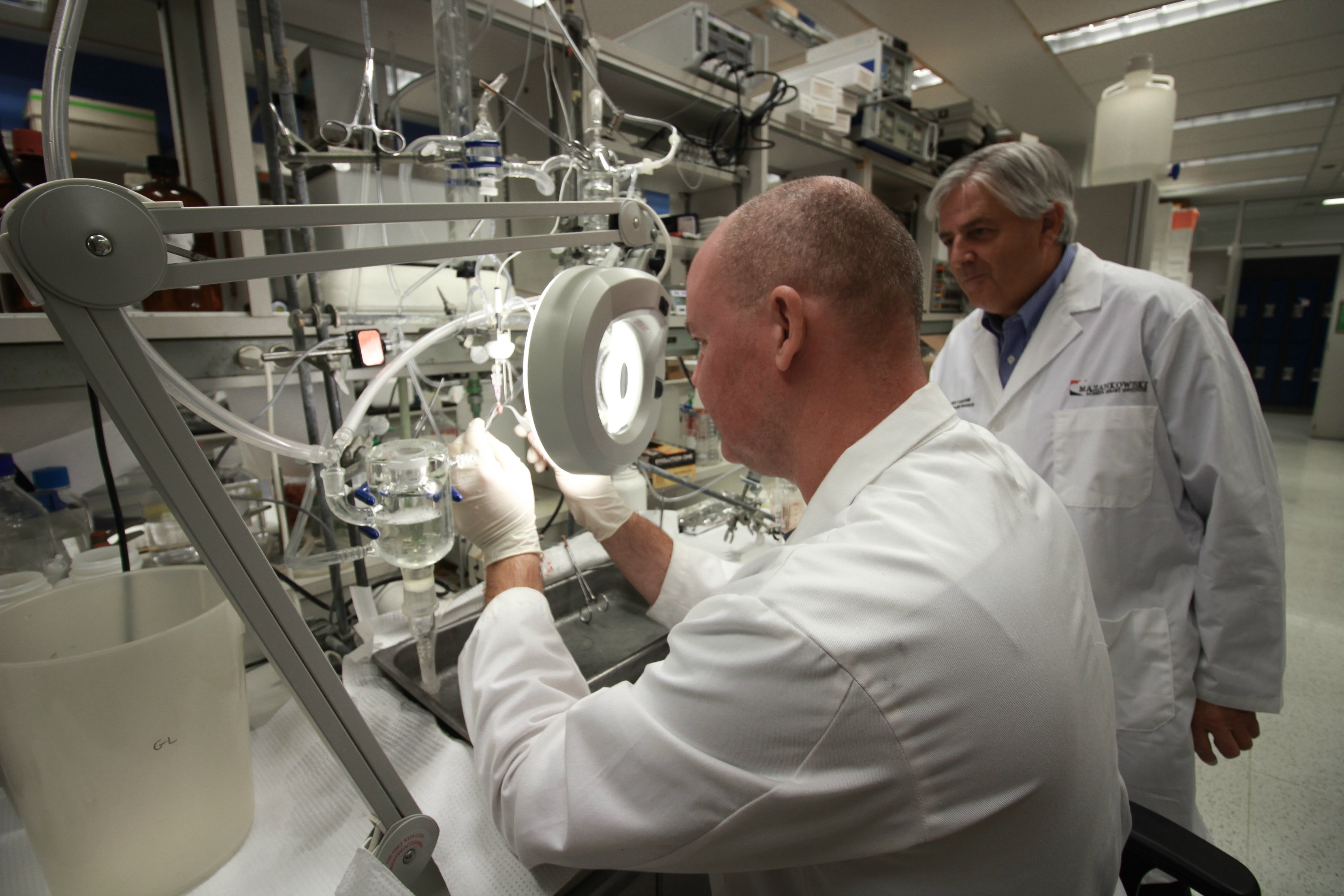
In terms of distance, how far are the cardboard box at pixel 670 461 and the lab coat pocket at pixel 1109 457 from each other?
1.03 metres

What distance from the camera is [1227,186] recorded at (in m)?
7.36

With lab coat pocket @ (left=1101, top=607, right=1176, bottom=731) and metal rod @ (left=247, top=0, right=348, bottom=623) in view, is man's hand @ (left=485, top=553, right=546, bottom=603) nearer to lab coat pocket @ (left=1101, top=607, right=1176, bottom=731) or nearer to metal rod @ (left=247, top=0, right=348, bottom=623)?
metal rod @ (left=247, top=0, right=348, bottom=623)

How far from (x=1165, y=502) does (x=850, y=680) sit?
1.19m

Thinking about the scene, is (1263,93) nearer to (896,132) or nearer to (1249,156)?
(1249,156)

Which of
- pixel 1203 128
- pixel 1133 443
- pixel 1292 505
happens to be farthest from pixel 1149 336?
pixel 1203 128

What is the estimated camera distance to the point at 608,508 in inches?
44.4

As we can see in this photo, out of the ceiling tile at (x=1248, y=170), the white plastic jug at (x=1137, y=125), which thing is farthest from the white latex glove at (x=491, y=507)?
the ceiling tile at (x=1248, y=170)

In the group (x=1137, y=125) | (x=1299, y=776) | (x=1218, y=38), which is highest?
(x=1218, y=38)

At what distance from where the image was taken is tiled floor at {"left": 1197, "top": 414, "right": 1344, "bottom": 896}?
169 centimetres

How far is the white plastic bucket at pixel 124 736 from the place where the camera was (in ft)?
1.72

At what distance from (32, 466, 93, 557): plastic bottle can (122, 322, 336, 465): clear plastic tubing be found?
2.17 feet

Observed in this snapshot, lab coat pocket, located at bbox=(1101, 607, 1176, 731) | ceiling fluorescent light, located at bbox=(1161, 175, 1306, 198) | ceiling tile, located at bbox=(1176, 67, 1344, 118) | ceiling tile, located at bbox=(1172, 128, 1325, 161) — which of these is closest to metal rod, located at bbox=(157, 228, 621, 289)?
lab coat pocket, located at bbox=(1101, 607, 1176, 731)

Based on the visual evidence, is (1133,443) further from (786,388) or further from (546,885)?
(546,885)

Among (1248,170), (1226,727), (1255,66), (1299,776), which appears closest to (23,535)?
(1226,727)
